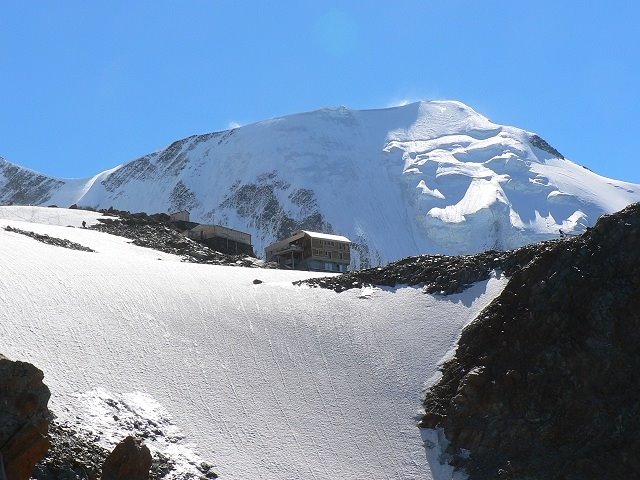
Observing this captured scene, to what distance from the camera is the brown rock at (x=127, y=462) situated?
2427 cm

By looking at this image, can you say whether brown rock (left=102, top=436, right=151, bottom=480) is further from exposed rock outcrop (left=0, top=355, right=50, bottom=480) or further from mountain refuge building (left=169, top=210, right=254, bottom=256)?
mountain refuge building (left=169, top=210, right=254, bottom=256)

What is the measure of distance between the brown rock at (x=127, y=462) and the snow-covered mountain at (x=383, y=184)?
87124mm

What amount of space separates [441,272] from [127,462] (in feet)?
72.1

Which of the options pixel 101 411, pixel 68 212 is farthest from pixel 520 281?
pixel 68 212

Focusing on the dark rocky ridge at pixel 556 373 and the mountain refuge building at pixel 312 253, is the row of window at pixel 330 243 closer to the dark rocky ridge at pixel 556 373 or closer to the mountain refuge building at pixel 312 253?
the mountain refuge building at pixel 312 253

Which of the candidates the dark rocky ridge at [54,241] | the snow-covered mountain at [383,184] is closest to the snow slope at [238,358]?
the dark rocky ridge at [54,241]

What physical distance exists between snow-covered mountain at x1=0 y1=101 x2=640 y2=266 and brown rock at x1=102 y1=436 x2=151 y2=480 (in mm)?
87124

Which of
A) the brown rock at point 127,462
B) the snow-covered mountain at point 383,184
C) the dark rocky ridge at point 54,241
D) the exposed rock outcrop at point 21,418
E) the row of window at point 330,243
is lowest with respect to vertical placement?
the brown rock at point 127,462

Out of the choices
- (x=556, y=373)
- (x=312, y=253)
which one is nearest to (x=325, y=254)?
(x=312, y=253)

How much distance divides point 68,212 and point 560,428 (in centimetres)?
6399

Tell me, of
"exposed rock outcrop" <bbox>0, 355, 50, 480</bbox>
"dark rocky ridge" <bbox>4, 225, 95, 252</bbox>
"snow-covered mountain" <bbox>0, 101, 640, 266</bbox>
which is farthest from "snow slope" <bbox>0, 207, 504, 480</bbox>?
"snow-covered mountain" <bbox>0, 101, 640, 266</bbox>

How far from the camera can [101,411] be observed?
28641 mm

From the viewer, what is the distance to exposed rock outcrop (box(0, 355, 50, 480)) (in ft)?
70.5

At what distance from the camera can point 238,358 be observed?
3594 centimetres
